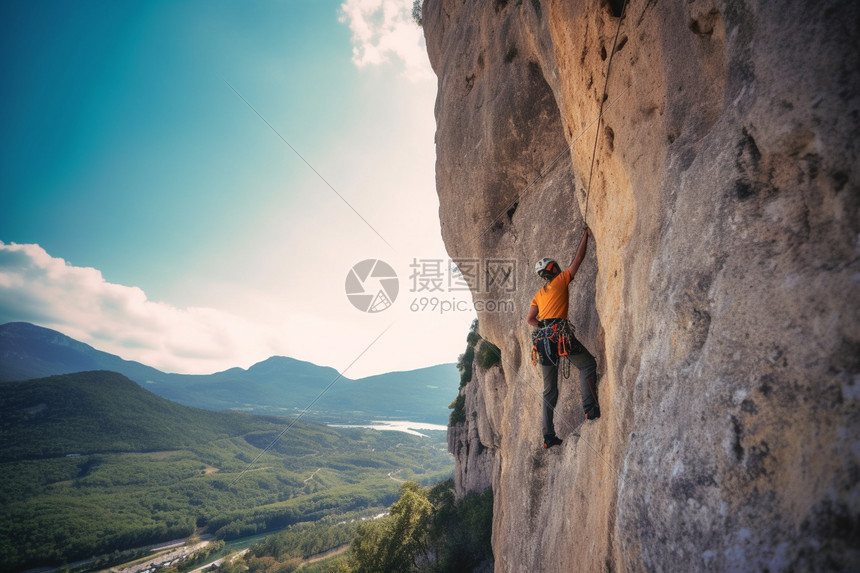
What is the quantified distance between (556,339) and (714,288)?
2.61 m

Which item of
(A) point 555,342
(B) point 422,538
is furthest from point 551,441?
(B) point 422,538

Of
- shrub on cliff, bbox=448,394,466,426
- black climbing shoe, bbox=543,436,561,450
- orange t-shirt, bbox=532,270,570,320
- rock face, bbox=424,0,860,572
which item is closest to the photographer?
rock face, bbox=424,0,860,572

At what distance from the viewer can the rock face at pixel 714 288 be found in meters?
1.79

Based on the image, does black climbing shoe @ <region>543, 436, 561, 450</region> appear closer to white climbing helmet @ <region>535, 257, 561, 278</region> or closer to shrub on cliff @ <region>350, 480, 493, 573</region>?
white climbing helmet @ <region>535, 257, 561, 278</region>

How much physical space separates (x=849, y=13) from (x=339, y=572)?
120 feet

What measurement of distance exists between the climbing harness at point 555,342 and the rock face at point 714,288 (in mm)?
483

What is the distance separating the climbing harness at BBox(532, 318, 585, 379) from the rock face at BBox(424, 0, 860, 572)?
483mm

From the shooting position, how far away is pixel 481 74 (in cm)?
872

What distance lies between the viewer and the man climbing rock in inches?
192

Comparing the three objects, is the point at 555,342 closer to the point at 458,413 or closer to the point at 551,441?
the point at 551,441

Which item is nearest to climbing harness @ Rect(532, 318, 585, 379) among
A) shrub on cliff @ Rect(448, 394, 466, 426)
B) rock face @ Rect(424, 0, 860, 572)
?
rock face @ Rect(424, 0, 860, 572)

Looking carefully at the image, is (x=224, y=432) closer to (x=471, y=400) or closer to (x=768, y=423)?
(x=471, y=400)

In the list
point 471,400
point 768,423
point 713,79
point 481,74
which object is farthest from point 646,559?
point 471,400

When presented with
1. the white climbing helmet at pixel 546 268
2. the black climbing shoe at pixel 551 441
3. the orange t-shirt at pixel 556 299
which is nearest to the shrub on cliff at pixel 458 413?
the black climbing shoe at pixel 551 441
